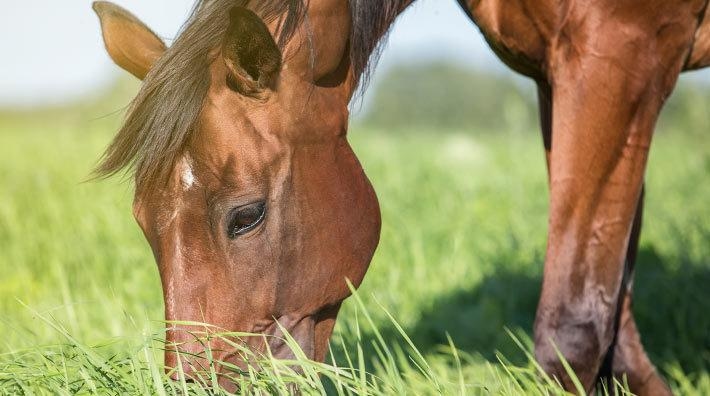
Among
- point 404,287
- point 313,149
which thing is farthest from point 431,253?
point 313,149

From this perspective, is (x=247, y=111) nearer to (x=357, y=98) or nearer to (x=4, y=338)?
(x=357, y=98)

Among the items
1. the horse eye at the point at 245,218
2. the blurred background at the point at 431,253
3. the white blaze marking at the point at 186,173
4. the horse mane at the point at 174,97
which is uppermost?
the horse mane at the point at 174,97

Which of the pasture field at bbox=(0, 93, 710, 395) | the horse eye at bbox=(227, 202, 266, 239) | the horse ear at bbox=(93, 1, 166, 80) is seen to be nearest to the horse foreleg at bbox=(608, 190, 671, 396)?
the pasture field at bbox=(0, 93, 710, 395)

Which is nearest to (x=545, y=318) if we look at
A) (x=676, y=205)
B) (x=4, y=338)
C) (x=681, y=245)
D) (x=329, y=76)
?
(x=329, y=76)

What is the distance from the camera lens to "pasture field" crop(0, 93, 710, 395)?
1.96 metres

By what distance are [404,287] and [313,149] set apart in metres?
1.92

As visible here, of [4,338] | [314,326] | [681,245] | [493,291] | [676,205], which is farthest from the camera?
[676,205]

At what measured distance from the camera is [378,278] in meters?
3.92

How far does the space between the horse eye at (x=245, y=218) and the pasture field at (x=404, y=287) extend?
0.27m

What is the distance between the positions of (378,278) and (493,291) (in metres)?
0.53

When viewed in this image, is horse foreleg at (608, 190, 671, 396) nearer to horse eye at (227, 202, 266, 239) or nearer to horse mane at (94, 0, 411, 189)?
horse eye at (227, 202, 266, 239)

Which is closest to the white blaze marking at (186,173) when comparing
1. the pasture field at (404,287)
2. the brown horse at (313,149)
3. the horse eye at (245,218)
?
the brown horse at (313,149)

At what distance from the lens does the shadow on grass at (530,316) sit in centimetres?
327

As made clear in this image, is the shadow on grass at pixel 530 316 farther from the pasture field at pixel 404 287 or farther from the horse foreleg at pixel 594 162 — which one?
the horse foreleg at pixel 594 162
